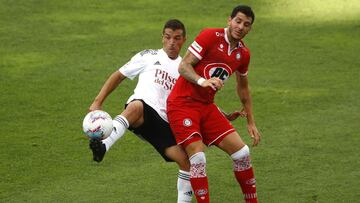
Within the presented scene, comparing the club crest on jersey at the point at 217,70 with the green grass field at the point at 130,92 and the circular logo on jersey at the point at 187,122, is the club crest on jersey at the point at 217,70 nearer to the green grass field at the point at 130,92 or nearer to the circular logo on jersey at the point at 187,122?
the circular logo on jersey at the point at 187,122

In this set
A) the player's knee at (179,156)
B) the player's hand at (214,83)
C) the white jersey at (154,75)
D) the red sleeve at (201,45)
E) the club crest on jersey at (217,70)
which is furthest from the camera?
the white jersey at (154,75)

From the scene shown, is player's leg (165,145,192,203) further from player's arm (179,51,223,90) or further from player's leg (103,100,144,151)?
player's arm (179,51,223,90)

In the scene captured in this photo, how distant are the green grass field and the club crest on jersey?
1501mm

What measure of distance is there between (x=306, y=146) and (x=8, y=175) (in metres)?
3.72

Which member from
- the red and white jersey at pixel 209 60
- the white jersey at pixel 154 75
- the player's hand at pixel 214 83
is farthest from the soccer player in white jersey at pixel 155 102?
the player's hand at pixel 214 83

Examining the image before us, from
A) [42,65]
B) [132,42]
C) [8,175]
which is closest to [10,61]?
[42,65]

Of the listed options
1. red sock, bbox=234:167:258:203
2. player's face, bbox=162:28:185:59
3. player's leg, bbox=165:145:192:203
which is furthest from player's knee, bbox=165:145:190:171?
player's face, bbox=162:28:185:59

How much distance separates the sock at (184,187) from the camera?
906 cm

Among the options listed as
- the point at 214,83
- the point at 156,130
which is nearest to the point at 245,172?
the point at 156,130

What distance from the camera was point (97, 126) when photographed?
336 inches

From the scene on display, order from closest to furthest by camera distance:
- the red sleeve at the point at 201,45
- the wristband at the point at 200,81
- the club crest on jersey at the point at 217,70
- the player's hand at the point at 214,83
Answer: the player's hand at the point at 214,83 → the wristband at the point at 200,81 → the red sleeve at the point at 201,45 → the club crest on jersey at the point at 217,70

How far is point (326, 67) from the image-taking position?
49.6 feet

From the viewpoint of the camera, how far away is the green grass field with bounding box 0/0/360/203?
10.2 metres

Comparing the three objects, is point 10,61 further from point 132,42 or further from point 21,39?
point 132,42
